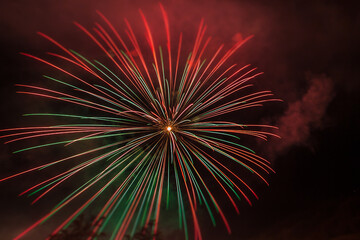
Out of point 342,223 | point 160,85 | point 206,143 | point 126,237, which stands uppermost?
point 342,223

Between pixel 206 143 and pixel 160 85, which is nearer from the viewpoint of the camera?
pixel 160 85

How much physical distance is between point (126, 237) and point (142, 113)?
11626 millimetres

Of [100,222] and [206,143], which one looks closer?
[206,143]

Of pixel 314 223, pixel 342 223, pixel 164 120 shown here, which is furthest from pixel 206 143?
pixel 314 223

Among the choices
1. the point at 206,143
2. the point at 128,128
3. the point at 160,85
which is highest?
the point at 160,85

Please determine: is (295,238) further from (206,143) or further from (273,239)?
(206,143)

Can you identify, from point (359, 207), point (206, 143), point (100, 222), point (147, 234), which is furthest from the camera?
point (359, 207)

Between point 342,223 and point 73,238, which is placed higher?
point 342,223

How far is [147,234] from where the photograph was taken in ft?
63.7

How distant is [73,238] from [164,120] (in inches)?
510

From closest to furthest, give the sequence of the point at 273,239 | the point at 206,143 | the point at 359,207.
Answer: the point at 206,143 < the point at 359,207 < the point at 273,239

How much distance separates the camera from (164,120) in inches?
528

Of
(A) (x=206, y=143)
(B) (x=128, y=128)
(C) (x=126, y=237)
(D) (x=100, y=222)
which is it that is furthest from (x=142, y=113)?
(C) (x=126, y=237)

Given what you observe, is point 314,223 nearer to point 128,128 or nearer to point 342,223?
point 342,223
